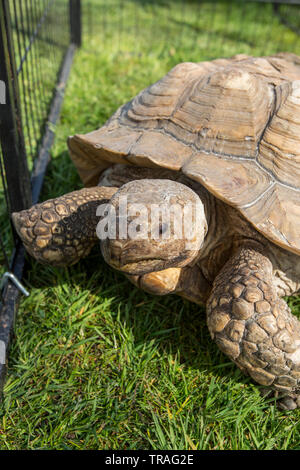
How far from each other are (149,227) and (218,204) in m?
0.68

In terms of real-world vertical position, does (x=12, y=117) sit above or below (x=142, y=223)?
above

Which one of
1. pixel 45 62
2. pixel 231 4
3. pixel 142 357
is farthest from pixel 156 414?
pixel 231 4

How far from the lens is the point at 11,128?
2293mm

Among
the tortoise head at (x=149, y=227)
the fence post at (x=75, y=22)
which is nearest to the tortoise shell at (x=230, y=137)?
the tortoise head at (x=149, y=227)

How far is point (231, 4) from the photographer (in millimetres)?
10047

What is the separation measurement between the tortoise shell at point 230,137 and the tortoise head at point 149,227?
0.25 metres

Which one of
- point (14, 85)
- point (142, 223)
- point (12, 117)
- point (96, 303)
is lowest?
point (96, 303)

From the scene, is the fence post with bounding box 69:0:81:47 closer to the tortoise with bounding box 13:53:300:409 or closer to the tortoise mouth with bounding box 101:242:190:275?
the tortoise with bounding box 13:53:300:409

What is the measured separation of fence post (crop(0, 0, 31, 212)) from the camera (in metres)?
2.08

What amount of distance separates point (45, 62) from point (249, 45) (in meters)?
4.62

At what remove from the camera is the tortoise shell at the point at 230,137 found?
6.48 ft

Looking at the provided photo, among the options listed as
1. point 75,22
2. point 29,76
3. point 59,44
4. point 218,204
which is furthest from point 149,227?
point 75,22

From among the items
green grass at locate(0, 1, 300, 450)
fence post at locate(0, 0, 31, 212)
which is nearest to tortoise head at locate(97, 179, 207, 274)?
green grass at locate(0, 1, 300, 450)

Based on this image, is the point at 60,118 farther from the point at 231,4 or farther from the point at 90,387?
the point at 231,4
